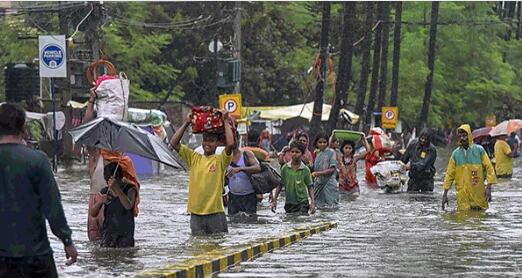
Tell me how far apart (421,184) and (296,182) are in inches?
351

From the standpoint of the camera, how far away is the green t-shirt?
1994 centimetres

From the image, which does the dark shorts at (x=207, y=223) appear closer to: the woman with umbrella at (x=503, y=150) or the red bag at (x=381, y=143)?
the red bag at (x=381, y=143)

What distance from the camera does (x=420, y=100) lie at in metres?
75.2

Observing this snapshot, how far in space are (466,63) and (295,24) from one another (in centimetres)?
1165

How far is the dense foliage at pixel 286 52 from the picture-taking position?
57938 millimetres

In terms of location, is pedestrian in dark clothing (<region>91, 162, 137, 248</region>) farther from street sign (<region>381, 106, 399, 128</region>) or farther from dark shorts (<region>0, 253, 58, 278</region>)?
street sign (<region>381, 106, 399, 128</region>)

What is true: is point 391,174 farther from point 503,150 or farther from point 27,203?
point 27,203

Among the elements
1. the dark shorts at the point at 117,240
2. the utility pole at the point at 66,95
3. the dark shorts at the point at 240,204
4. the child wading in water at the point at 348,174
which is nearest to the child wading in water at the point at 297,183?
the dark shorts at the point at 240,204

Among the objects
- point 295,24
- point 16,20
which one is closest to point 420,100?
point 295,24

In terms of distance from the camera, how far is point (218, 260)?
12.7m

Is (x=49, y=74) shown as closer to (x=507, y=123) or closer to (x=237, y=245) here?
(x=507, y=123)

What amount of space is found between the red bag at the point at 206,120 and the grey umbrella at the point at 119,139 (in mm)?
612

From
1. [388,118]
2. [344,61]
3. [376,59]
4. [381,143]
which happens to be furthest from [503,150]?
[376,59]

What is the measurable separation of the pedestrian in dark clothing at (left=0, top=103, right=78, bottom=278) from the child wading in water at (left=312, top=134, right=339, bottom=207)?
13.5 meters
